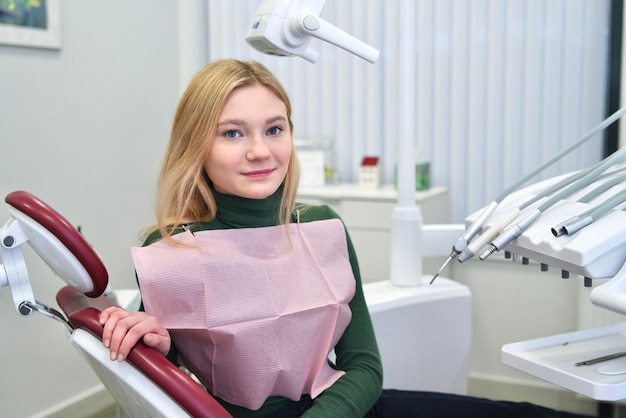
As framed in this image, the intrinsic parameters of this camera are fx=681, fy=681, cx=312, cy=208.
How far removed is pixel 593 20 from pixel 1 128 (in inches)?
83.9

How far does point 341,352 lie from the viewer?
50.9 inches

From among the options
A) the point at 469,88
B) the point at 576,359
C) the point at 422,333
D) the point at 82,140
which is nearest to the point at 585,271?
the point at 576,359

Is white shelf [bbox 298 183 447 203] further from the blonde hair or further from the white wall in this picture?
the blonde hair

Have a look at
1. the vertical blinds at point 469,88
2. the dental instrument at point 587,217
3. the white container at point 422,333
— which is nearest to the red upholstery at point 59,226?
the dental instrument at point 587,217

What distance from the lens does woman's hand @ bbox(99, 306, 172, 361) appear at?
2.99 feet

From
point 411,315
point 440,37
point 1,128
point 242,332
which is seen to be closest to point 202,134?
point 242,332

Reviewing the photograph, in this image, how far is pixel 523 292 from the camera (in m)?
2.70

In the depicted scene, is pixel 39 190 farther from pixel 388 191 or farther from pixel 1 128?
pixel 388 191

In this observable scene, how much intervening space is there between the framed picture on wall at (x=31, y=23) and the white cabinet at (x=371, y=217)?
112 centimetres

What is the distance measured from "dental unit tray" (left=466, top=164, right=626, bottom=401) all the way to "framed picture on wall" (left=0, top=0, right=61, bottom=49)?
1.80 metres

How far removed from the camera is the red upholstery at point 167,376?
86 centimetres

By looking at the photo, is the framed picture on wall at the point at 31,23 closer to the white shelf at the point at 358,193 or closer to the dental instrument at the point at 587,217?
the white shelf at the point at 358,193

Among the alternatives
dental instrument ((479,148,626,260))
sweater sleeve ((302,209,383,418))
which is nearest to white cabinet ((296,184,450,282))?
sweater sleeve ((302,209,383,418))

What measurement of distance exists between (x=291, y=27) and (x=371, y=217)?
155cm
